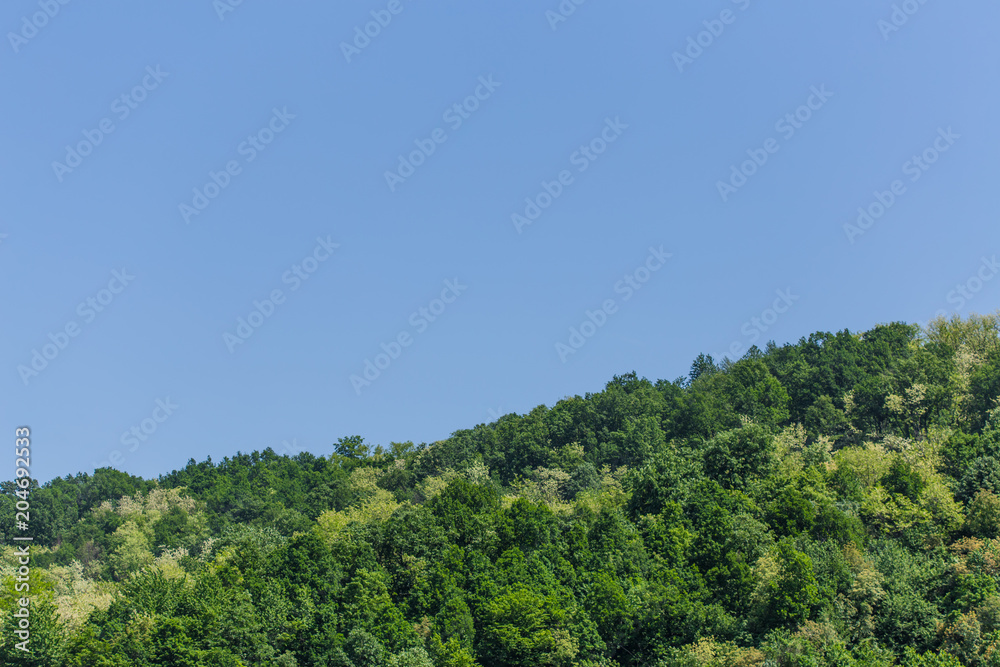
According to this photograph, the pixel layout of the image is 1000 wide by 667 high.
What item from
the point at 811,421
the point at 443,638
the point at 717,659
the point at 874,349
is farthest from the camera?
the point at 874,349

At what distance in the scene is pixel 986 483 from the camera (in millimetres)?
70312

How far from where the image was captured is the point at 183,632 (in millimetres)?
60938

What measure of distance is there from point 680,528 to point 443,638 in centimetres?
1822

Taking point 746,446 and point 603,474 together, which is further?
point 603,474

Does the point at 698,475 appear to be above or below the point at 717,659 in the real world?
above

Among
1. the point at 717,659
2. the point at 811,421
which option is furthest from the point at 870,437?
the point at 717,659

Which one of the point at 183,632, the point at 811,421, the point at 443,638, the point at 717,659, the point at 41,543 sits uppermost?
the point at 41,543

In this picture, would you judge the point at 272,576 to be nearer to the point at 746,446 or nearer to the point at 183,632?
the point at 183,632

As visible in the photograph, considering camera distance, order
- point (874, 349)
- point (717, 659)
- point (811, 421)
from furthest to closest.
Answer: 1. point (874, 349)
2. point (811, 421)
3. point (717, 659)

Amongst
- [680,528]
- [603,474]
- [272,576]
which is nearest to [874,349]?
[603,474]

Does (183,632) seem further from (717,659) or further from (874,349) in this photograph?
(874,349)

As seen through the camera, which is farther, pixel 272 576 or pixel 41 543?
pixel 41 543

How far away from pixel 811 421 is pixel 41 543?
91.6 metres

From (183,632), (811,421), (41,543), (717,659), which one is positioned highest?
(41,543)
